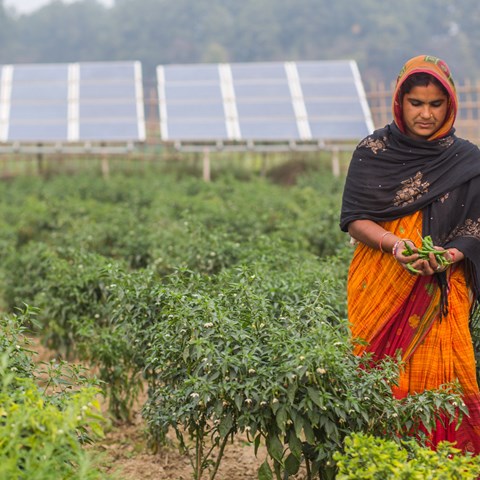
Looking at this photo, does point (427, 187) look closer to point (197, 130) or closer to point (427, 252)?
point (427, 252)

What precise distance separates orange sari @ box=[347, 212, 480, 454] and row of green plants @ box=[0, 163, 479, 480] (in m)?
0.10

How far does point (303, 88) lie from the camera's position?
626 inches

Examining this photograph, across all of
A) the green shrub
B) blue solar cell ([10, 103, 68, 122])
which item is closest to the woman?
the green shrub

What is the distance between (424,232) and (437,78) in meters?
0.60

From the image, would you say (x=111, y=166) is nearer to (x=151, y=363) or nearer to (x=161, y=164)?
(x=161, y=164)

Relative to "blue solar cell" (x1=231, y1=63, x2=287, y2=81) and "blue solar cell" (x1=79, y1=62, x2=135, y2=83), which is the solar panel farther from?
"blue solar cell" (x1=231, y1=63, x2=287, y2=81)

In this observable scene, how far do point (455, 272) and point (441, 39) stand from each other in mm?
42883

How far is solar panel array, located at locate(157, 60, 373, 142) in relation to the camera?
14.5 metres

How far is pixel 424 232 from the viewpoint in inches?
143

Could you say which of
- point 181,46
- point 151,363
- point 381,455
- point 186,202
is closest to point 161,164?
point 186,202

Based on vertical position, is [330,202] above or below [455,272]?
above

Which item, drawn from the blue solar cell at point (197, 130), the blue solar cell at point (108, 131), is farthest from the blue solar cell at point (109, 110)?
the blue solar cell at point (197, 130)

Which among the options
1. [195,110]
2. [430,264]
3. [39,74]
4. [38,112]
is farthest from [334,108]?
[430,264]

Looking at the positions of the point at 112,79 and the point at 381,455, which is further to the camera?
the point at 112,79
